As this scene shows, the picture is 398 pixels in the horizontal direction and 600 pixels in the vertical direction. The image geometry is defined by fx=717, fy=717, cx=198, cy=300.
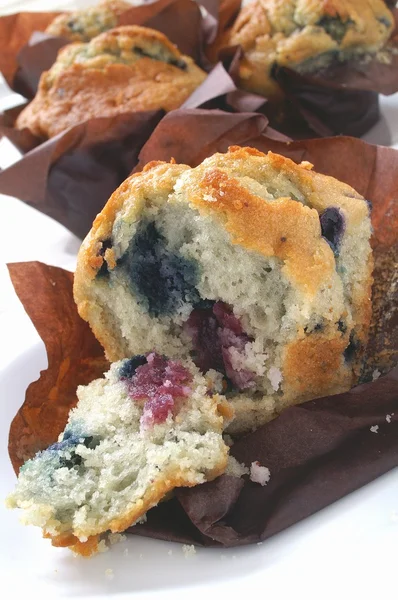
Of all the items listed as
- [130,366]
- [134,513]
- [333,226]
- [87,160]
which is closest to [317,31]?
[87,160]

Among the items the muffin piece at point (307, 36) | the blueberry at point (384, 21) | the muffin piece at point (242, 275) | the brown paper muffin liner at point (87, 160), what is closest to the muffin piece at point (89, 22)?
the muffin piece at point (307, 36)

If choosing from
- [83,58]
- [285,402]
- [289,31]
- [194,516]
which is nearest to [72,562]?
[194,516]

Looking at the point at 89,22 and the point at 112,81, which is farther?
the point at 89,22

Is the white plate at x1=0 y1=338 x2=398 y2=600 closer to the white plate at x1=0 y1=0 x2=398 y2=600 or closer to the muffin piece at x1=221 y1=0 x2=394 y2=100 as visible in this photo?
the white plate at x1=0 y1=0 x2=398 y2=600

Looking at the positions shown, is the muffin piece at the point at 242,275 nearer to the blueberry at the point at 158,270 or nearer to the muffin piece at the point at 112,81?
the blueberry at the point at 158,270

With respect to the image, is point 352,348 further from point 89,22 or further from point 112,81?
point 89,22
